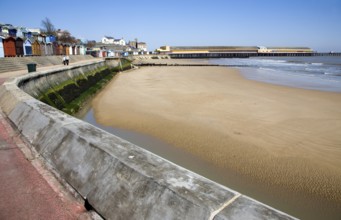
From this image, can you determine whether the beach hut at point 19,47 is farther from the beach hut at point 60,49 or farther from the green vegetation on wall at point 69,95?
the green vegetation on wall at point 69,95

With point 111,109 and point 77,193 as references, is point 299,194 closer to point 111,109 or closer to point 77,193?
point 77,193

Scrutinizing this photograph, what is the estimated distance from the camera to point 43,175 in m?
3.16

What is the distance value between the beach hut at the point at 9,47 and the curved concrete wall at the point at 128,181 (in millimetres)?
29694

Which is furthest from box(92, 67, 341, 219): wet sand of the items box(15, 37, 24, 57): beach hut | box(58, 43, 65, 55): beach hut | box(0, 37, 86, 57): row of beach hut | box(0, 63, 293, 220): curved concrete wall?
box(58, 43, 65, 55): beach hut

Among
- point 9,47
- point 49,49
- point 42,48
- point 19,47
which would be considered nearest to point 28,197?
point 9,47

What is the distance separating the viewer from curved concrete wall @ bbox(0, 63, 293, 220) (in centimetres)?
190

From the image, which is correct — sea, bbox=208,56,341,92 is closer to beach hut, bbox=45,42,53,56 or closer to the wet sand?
the wet sand

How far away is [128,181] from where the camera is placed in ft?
7.92

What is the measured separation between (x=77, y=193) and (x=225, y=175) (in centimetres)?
329

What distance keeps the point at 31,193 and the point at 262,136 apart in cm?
639

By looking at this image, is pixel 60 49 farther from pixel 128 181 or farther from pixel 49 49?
pixel 128 181

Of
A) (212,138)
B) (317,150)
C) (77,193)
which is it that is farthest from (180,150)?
(77,193)

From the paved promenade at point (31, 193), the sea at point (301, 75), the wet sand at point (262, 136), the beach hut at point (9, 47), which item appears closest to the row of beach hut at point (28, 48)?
the beach hut at point (9, 47)

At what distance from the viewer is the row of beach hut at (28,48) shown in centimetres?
2799
